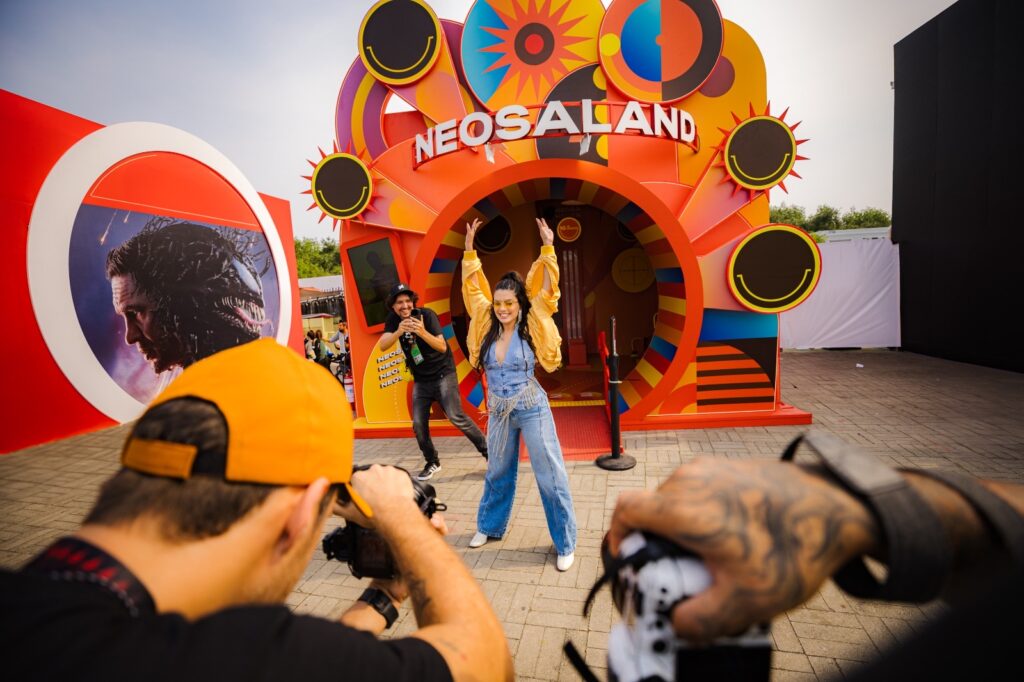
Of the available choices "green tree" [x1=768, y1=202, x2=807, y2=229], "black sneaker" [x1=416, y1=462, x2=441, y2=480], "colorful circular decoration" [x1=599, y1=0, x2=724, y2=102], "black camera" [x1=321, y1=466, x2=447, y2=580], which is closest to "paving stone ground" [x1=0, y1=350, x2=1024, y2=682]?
"black sneaker" [x1=416, y1=462, x2=441, y2=480]

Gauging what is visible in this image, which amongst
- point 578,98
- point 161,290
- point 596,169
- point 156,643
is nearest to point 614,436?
point 596,169

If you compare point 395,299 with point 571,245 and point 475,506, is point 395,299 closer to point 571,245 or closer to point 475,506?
point 475,506

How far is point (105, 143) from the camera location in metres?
5.77

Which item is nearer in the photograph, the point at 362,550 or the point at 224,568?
the point at 224,568

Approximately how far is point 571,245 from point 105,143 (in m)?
6.89

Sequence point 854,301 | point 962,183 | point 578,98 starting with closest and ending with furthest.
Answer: point 578,98, point 962,183, point 854,301

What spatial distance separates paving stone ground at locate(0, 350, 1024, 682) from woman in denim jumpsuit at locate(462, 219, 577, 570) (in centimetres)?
26

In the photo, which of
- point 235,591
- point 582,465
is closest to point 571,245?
point 582,465

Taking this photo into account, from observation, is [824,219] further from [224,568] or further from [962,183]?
[224,568]

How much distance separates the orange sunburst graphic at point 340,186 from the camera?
511cm

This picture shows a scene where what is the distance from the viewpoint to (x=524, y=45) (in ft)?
16.6

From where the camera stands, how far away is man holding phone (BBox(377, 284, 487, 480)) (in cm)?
390

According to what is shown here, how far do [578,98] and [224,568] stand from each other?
17.9 feet

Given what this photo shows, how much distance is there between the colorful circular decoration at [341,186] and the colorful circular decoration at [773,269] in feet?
13.6
